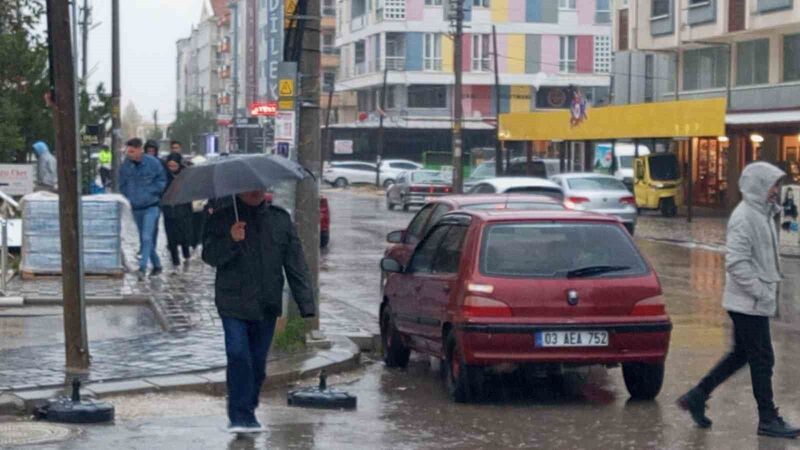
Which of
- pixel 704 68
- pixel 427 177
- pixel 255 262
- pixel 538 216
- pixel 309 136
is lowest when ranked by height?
pixel 427 177

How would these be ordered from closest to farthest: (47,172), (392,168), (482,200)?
(482,200) → (47,172) → (392,168)

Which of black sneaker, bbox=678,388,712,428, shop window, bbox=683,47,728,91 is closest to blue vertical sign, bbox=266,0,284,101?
shop window, bbox=683,47,728,91

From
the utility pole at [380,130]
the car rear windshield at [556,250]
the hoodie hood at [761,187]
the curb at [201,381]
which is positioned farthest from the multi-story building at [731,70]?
the hoodie hood at [761,187]

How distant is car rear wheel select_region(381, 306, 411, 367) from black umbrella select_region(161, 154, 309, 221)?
3.76 meters

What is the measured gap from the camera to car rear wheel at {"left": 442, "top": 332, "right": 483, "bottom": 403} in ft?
34.9

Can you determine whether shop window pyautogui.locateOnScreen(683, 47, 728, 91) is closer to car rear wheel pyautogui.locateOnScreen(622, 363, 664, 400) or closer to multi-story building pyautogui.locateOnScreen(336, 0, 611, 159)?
multi-story building pyautogui.locateOnScreen(336, 0, 611, 159)

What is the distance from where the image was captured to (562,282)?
10.6 meters

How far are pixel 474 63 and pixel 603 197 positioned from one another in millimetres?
49772

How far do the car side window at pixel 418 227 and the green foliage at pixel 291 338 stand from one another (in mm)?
2451

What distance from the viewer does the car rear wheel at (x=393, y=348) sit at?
42.1 ft

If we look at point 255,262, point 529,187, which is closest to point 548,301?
point 255,262

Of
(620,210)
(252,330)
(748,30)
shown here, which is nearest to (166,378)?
(252,330)

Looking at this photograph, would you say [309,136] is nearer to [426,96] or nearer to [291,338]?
[291,338]

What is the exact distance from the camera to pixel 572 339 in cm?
1051
